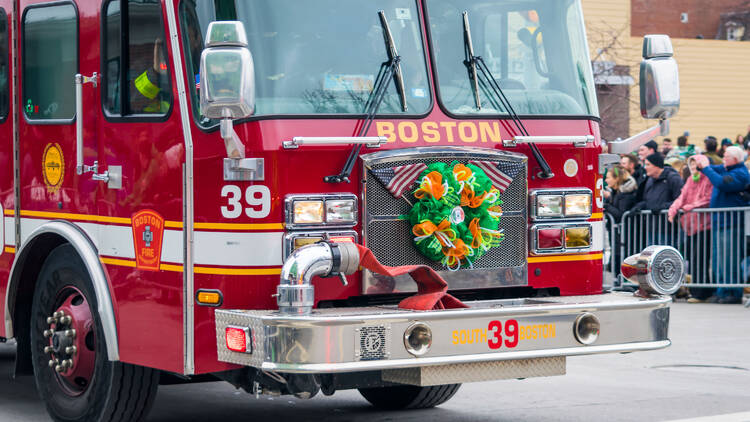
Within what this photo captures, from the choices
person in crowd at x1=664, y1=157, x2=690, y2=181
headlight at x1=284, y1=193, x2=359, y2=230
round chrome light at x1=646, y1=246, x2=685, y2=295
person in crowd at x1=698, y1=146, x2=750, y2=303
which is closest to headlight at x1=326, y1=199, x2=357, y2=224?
headlight at x1=284, y1=193, x2=359, y2=230

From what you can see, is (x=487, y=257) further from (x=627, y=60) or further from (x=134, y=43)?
(x=627, y=60)

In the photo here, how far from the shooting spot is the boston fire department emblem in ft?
22.1

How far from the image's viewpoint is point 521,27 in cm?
739

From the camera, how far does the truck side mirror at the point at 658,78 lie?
7.09 meters

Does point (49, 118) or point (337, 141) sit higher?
point (49, 118)

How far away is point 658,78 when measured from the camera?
709 centimetres

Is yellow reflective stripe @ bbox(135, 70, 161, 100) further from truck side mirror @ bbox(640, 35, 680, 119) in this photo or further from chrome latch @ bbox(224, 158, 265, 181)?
truck side mirror @ bbox(640, 35, 680, 119)

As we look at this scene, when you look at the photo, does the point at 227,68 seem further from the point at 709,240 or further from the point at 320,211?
the point at 709,240

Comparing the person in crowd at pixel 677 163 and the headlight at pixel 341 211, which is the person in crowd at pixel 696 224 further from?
the headlight at pixel 341 211

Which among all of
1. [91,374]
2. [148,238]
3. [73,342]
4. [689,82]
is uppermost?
[689,82]

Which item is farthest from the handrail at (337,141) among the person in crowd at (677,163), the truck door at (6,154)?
the person in crowd at (677,163)

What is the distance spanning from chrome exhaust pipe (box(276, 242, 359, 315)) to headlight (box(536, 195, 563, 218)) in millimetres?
1527

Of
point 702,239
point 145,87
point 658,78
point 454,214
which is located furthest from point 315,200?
point 702,239

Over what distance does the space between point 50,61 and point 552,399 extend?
13.3ft
